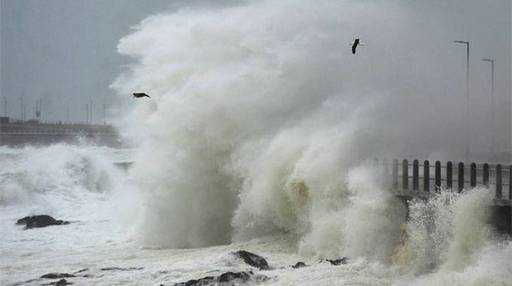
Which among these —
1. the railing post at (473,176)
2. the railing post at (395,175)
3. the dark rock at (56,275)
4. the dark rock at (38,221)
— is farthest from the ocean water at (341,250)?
the dark rock at (38,221)

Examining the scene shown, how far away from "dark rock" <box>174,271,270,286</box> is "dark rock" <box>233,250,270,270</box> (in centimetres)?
83

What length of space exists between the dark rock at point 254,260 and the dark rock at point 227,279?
83cm

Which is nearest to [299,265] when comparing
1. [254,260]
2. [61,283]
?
[254,260]

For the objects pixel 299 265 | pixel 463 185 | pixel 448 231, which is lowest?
pixel 299 265

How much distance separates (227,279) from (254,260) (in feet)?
4.73

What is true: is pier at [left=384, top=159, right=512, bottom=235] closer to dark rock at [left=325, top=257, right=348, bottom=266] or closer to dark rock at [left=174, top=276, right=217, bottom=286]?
dark rock at [left=325, top=257, right=348, bottom=266]

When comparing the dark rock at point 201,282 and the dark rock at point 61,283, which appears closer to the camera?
the dark rock at point 201,282

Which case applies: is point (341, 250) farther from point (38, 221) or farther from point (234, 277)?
point (38, 221)

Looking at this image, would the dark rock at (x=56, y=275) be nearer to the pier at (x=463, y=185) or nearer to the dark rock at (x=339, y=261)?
the dark rock at (x=339, y=261)

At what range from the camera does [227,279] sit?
494 inches

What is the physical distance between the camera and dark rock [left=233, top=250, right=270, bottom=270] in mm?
13672

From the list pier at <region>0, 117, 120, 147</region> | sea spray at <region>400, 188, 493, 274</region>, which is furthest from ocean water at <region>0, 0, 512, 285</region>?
pier at <region>0, 117, 120, 147</region>

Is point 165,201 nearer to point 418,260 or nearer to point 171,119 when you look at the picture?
point 171,119

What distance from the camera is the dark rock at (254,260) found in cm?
1367
